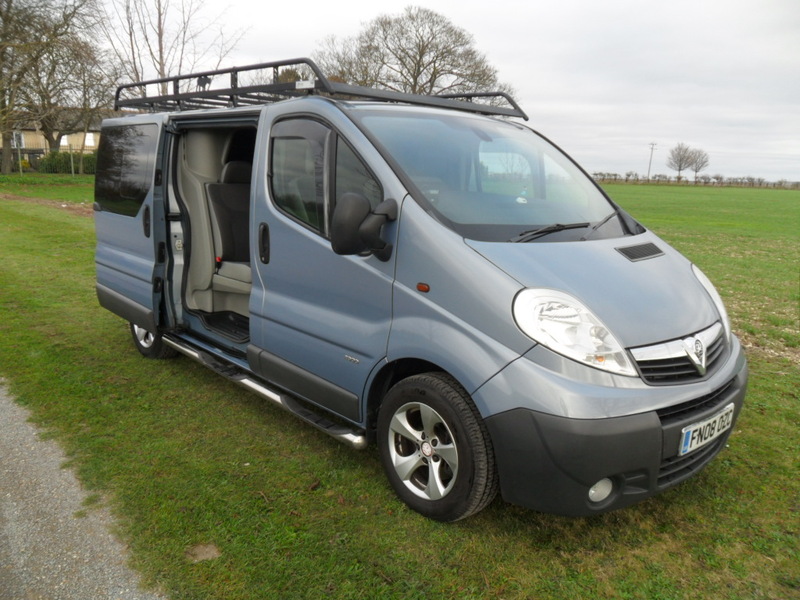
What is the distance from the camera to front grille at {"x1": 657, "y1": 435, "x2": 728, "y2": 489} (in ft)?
8.79

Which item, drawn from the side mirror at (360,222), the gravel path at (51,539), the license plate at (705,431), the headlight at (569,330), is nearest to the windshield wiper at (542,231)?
the headlight at (569,330)

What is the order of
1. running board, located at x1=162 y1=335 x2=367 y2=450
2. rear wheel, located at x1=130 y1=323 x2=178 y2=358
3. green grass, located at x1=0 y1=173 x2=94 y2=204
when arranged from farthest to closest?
green grass, located at x1=0 y1=173 x2=94 y2=204, rear wheel, located at x1=130 y1=323 x2=178 y2=358, running board, located at x1=162 y1=335 x2=367 y2=450

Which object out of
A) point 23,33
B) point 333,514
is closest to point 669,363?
point 333,514

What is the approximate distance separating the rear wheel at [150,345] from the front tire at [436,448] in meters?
2.77

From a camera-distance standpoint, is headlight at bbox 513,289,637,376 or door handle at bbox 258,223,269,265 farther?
door handle at bbox 258,223,269,265

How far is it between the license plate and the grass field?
518 millimetres

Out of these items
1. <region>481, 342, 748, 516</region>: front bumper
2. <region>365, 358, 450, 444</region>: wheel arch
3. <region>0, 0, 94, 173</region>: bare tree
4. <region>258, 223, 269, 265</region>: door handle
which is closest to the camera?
<region>481, 342, 748, 516</region>: front bumper

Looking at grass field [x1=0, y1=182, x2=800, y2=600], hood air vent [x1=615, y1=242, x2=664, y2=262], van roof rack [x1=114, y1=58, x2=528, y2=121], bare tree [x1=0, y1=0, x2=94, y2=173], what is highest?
bare tree [x1=0, y1=0, x2=94, y2=173]

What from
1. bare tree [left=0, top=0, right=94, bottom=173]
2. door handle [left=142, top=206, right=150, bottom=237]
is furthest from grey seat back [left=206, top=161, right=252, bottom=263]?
bare tree [left=0, top=0, right=94, bottom=173]

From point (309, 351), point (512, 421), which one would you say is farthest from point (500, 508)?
point (309, 351)

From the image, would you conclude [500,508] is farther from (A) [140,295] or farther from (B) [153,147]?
(B) [153,147]

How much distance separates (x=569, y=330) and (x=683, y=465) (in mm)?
848

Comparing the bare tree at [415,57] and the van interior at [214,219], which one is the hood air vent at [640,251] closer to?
the van interior at [214,219]

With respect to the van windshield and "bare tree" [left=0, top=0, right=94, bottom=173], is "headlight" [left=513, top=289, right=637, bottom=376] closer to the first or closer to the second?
the van windshield
